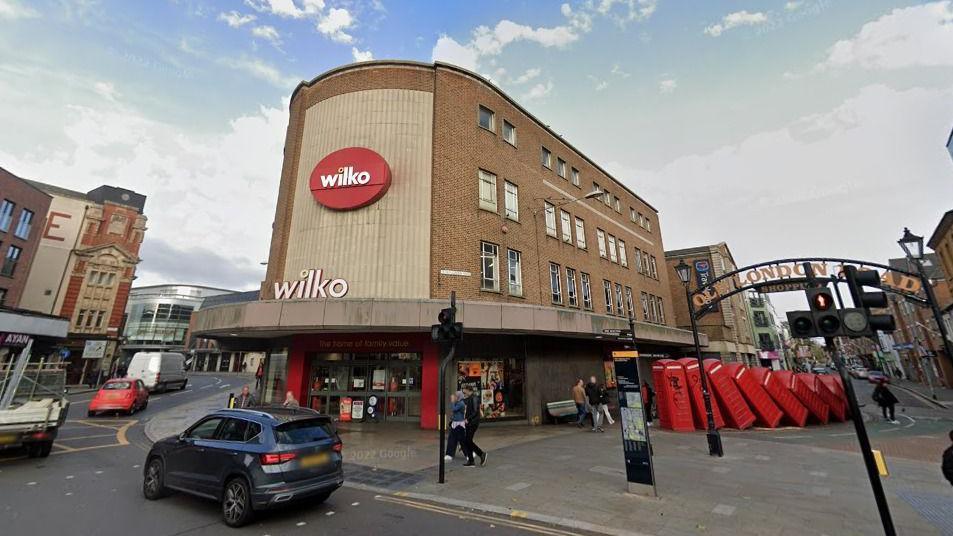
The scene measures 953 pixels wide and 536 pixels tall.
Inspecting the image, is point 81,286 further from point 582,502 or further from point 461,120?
point 582,502

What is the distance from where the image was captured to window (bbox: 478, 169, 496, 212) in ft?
59.8

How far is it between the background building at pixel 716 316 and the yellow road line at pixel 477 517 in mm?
32200

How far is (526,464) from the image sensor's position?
9.62 metres

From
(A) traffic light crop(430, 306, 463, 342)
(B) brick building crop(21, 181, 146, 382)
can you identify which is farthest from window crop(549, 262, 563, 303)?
(B) brick building crop(21, 181, 146, 382)

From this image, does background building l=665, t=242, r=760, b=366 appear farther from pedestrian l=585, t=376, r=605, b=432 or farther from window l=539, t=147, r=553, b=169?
pedestrian l=585, t=376, r=605, b=432

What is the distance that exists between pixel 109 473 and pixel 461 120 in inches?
665

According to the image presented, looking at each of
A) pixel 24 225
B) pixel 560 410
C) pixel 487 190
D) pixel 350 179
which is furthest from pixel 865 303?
pixel 24 225

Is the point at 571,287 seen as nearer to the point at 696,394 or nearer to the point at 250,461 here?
the point at 696,394

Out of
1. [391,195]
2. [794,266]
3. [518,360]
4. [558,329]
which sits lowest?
[518,360]

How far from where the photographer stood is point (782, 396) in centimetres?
1599

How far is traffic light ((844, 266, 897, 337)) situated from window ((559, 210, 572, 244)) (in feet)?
55.0

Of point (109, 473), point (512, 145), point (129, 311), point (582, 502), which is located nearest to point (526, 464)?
point (582, 502)

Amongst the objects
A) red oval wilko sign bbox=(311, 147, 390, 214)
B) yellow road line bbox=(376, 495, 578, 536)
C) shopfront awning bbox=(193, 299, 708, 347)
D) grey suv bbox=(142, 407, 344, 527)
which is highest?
red oval wilko sign bbox=(311, 147, 390, 214)

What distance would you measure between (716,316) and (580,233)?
24.6 meters
